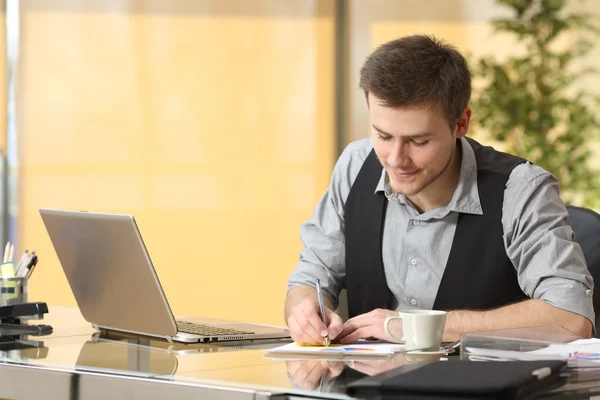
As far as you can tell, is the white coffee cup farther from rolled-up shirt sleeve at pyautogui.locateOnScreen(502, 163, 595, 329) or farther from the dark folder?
rolled-up shirt sleeve at pyautogui.locateOnScreen(502, 163, 595, 329)

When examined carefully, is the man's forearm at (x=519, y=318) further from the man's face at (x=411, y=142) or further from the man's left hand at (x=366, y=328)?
the man's face at (x=411, y=142)

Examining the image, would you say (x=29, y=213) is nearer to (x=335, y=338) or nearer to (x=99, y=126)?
(x=99, y=126)

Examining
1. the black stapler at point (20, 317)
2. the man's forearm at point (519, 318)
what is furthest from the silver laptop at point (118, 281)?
the man's forearm at point (519, 318)

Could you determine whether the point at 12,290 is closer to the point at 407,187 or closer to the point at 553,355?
the point at 407,187

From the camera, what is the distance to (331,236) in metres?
2.54

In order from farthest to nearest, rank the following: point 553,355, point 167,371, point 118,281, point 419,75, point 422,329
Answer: point 419,75, point 118,281, point 422,329, point 167,371, point 553,355

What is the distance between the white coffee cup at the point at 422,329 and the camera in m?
1.76

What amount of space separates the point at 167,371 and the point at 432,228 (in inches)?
37.2

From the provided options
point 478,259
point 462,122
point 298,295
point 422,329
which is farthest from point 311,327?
point 462,122

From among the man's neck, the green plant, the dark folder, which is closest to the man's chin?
the man's neck

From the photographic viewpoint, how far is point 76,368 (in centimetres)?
170

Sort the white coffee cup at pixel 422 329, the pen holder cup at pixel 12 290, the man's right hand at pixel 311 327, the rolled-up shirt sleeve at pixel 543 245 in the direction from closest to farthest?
the white coffee cup at pixel 422 329 → the man's right hand at pixel 311 327 → the rolled-up shirt sleeve at pixel 543 245 → the pen holder cup at pixel 12 290

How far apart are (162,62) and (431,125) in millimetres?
3388

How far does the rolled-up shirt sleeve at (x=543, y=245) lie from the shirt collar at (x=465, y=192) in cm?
8
